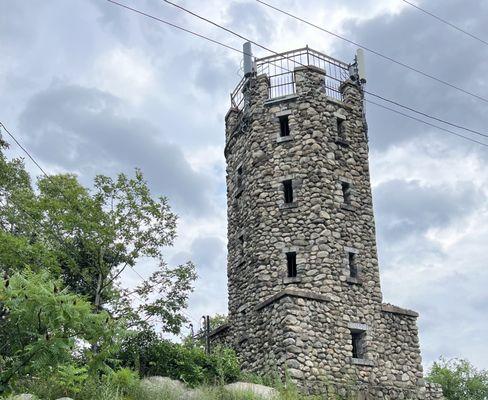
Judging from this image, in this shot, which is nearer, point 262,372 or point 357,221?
point 262,372

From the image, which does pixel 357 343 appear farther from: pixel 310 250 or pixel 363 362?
pixel 310 250

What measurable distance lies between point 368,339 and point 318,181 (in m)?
5.83

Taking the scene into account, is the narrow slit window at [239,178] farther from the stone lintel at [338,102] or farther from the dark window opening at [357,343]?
the dark window opening at [357,343]

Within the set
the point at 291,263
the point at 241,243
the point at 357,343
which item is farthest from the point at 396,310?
the point at 241,243

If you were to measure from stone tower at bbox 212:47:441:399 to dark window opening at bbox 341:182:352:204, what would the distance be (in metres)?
0.04

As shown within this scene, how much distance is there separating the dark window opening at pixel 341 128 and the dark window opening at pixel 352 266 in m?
4.74

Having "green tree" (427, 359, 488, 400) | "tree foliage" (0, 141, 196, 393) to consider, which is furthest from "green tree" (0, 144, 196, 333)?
"green tree" (427, 359, 488, 400)

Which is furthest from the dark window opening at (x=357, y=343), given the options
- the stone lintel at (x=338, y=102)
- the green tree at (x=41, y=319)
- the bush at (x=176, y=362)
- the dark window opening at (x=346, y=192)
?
the green tree at (x=41, y=319)

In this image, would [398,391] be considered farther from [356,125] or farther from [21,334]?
[21,334]

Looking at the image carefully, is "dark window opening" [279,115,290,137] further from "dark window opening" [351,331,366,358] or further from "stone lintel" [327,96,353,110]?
"dark window opening" [351,331,366,358]

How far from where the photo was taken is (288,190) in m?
24.3

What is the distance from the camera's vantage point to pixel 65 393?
15.8m

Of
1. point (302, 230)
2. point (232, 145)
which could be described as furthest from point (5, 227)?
point (302, 230)

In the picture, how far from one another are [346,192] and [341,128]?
106 inches
